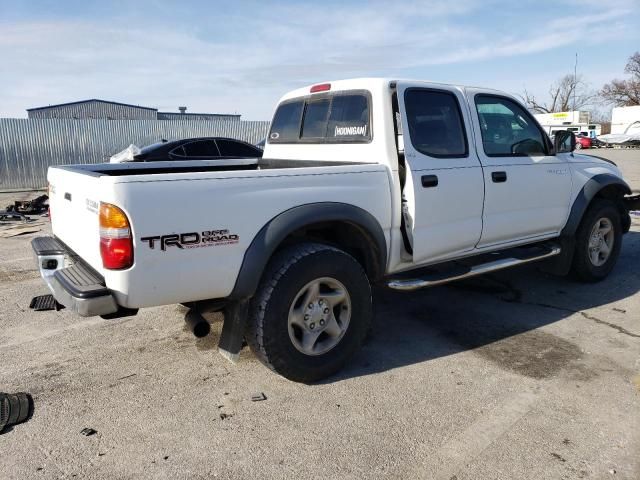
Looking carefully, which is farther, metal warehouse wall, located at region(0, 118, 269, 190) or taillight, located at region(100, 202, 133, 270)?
metal warehouse wall, located at region(0, 118, 269, 190)

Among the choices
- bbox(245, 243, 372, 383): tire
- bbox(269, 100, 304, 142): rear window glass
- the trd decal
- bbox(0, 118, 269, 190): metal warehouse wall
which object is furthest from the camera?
bbox(0, 118, 269, 190): metal warehouse wall

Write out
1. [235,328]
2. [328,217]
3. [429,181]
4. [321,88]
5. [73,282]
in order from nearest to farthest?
1. [73,282]
2. [235,328]
3. [328,217]
4. [429,181]
5. [321,88]

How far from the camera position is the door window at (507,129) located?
4578 millimetres

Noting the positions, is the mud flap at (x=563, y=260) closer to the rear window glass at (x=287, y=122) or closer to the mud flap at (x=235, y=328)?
the rear window glass at (x=287, y=122)

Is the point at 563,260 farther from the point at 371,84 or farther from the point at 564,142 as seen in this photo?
the point at 371,84

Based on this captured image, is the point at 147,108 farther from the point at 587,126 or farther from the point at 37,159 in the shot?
the point at 587,126

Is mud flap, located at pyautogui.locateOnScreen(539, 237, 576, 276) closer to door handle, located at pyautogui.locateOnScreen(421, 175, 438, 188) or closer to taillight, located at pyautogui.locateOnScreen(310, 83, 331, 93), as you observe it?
door handle, located at pyautogui.locateOnScreen(421, 175, 438, 188)

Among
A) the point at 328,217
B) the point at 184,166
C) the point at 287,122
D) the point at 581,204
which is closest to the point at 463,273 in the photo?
the point at 328,217

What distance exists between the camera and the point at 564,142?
5195 millimetres

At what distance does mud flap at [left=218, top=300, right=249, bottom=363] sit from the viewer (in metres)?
3.34

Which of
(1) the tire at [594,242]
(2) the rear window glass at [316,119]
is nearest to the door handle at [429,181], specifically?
(2) the rear window glass at [316,119]

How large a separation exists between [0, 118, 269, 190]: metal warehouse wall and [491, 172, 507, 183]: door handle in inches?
645

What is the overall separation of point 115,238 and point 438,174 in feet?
7.69

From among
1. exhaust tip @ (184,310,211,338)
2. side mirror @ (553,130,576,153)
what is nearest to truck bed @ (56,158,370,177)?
exhaust tip @ (184,310,211,338)
